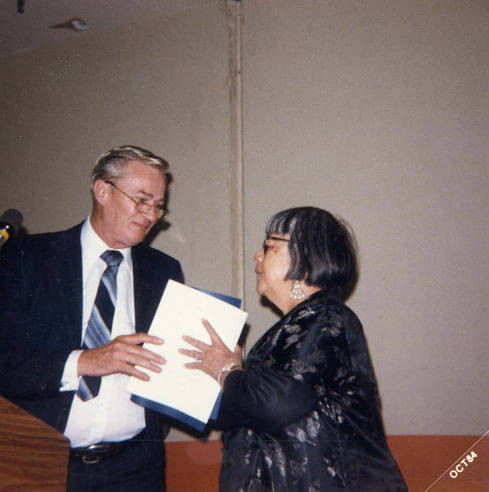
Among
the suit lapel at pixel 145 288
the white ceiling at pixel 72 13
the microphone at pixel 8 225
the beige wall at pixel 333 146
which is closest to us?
the microphone at pixel 8 225

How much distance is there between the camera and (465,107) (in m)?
2.03

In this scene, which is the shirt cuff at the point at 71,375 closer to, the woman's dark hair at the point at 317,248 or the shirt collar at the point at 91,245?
the shirt collar at the point at 91,245

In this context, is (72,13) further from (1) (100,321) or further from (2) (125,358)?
(2) (125,358)

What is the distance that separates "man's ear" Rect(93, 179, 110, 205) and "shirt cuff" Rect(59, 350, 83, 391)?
65 cm

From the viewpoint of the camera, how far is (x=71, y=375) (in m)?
1.34

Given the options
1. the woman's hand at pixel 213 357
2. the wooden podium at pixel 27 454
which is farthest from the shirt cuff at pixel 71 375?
the wooden podium at pixel 27 454

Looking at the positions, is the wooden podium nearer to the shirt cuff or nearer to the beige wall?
the shirt cuff

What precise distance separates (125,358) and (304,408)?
0.55 meters

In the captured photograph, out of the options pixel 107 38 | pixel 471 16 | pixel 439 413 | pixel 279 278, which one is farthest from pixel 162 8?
pixel 439 413

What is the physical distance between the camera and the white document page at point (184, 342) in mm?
1241

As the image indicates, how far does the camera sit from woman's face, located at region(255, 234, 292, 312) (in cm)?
138

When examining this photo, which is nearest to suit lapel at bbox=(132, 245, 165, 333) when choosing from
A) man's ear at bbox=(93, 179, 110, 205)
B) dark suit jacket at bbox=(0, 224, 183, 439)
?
dark suit jacket at bbox=(0, 224, 183, 439)

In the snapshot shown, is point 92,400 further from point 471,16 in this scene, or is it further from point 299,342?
point 471,16

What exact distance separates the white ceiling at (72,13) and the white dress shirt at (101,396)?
167 cm
